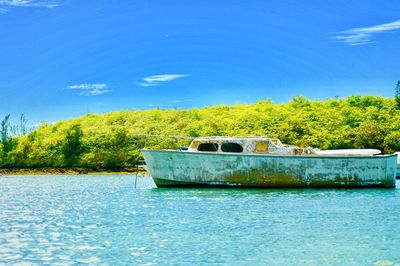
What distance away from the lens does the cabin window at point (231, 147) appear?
96.8 feet

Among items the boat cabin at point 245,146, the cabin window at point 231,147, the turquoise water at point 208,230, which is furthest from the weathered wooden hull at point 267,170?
the turquoise water at point 208,230

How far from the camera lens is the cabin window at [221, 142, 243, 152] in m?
Result: 29.5

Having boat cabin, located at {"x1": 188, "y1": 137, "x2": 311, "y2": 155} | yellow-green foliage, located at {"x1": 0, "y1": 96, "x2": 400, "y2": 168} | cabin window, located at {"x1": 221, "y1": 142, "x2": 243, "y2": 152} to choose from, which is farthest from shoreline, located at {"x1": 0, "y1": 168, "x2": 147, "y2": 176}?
cabin window, located at {"x1": 221, "y1": 142, "x2": 243, "y2": 152}

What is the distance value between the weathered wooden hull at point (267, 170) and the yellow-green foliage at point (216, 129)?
3369cm

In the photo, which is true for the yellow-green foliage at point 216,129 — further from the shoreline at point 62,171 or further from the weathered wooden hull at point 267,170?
the weathered wooden hull at point 267,170

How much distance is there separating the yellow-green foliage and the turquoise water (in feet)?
131

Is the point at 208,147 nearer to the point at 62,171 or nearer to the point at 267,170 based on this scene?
the point at 267,170

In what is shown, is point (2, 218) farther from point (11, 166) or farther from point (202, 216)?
point (11, 166)

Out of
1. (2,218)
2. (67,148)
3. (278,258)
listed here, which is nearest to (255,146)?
(2,218)

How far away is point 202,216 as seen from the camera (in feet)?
65.7

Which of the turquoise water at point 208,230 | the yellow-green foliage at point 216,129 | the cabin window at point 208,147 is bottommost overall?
the turquoise water at point 208,230

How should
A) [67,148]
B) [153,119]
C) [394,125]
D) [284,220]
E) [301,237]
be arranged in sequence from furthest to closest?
[153,119] < [67,148] < [394,125] < [284,220] < [301,237]

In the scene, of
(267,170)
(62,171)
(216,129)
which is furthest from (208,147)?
(62,171)

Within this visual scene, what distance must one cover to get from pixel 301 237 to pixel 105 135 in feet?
238
